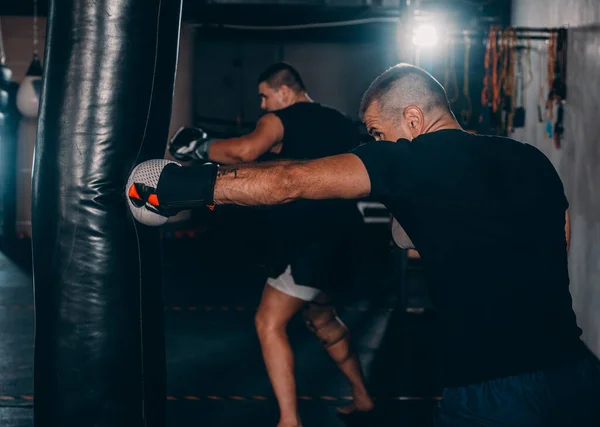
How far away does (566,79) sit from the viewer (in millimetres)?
5238

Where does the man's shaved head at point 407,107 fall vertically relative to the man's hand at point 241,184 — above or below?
above

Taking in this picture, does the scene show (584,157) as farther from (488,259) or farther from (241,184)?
(241,184)

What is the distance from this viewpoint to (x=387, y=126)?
1.85 metres

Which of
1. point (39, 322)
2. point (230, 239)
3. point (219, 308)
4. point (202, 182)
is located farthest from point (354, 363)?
point (230, 239)

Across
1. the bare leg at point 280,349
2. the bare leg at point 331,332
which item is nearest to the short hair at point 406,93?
the bare leg at point 280,349

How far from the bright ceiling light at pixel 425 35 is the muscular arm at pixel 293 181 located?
141 inches

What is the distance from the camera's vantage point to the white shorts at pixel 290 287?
3080 millimetres

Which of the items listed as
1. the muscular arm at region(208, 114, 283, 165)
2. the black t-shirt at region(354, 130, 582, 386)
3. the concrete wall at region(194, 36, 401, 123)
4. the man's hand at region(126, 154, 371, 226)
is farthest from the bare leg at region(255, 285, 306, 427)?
the concrete wall at region(194, 36, 401, 123)

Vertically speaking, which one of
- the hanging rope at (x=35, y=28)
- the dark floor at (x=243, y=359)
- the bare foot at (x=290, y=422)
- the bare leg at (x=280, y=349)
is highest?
the hanging rope at (x=35, y=28)

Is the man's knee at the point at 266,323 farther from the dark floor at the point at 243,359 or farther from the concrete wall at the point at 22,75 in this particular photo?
the concrete wall at the point at 22,75

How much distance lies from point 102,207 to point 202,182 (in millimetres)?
449

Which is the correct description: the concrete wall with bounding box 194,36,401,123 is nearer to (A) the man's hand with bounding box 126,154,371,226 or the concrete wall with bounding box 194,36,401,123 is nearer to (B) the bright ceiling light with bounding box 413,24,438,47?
(B) the bright ceiling light with bounding box 413,24,438,47

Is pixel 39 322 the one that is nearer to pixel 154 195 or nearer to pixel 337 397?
pixel 154 195

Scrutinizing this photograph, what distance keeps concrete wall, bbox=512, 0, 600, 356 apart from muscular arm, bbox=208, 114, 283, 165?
2138 millimetres
